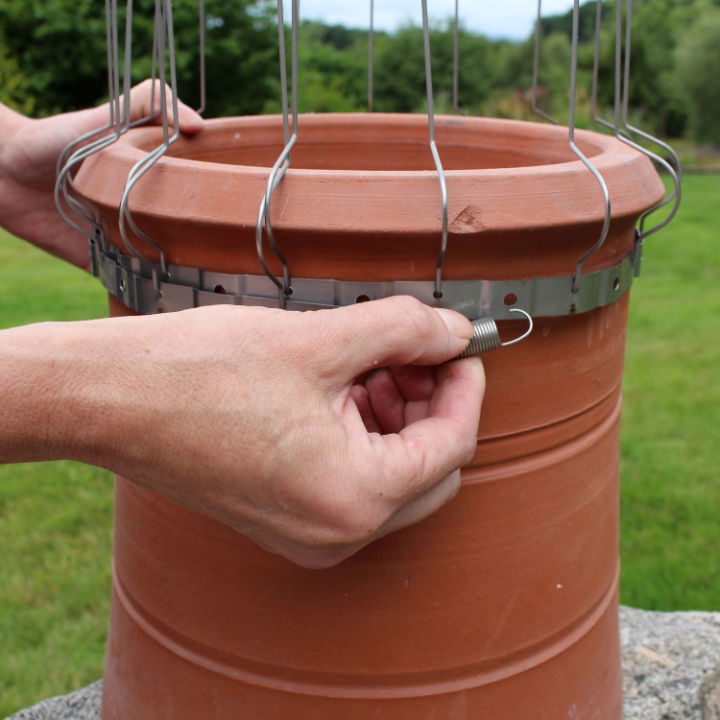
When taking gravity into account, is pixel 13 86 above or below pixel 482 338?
above

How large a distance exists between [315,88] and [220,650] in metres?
11.5

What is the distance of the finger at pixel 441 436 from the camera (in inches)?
38.4

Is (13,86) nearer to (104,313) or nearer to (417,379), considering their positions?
(104,313)

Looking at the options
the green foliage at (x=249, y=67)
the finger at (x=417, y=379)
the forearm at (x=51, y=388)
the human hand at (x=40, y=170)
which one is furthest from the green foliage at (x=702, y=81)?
the forearm at (x=51, y=388)

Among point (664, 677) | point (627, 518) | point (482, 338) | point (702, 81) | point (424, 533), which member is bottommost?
point (627, 518)

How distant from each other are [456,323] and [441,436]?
A: 0.43ft

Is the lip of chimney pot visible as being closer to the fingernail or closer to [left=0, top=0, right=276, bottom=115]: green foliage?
the fingernail

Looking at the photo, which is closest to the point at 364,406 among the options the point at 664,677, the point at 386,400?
the point at 386,400

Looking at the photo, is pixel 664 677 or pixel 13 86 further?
pixel 13 86

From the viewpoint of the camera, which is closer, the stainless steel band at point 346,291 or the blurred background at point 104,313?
the stainless steel band at point 346,291

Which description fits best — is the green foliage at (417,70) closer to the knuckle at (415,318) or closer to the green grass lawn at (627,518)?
the green grass lawn at (627,518)

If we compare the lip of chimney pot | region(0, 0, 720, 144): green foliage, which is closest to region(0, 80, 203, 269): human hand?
the lip of chimney pot

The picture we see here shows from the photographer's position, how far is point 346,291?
1057 mm

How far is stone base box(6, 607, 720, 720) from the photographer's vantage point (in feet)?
5.68
